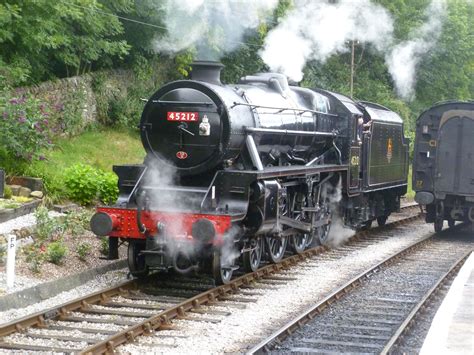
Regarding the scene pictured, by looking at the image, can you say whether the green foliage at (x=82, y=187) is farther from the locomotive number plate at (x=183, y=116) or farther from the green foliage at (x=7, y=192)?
the locomotive number plate at (x=183, y=116)

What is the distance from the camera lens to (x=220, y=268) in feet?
33.7

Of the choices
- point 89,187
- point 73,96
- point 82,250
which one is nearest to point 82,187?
point 89,187

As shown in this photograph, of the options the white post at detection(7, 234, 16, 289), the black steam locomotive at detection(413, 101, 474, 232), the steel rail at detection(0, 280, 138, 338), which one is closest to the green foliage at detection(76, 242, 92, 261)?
the steel rail at detection(0, 280, 138, 338)

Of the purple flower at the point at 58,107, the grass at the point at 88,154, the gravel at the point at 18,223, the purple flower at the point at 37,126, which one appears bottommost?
the gravel at the point at 18,223

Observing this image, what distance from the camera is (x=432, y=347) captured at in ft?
22.5

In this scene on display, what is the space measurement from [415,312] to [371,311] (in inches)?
22.0

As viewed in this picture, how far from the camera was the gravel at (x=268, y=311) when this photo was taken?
7.81 m

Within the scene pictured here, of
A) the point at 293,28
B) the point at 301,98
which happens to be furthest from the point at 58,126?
the point at 301,98

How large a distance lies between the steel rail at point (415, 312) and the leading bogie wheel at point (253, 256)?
8.30 feet

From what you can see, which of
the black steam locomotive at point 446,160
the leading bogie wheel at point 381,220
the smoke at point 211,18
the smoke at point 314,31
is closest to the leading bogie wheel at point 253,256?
the smoke at point 314,31

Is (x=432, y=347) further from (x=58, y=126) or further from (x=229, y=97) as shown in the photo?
(x=58, y=126)

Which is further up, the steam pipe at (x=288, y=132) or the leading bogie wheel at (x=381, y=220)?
the steam pipe at (x=288, y=132)

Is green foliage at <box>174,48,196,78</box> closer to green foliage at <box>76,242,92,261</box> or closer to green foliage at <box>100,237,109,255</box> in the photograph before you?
green foliage at <box>100,237,109,255</box>

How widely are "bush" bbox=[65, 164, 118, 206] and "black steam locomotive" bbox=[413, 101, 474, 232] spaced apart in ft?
24.0
